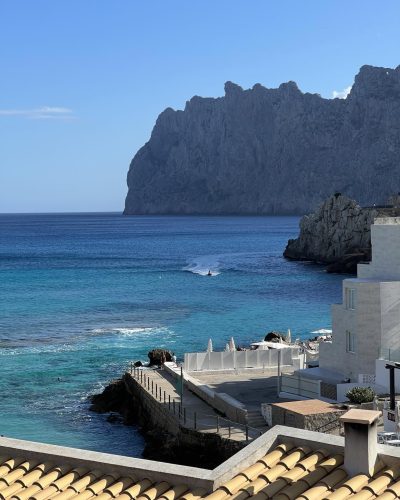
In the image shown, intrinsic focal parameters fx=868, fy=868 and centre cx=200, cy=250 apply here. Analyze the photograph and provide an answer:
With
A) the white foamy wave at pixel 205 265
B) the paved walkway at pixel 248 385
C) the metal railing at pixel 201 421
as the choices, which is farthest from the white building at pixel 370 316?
the white foamy wave at pixel 205 265

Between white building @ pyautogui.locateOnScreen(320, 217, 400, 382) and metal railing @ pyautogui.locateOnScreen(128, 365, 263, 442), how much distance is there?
5690 mm

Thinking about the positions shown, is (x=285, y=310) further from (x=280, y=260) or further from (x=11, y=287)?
(x=280, y=260)

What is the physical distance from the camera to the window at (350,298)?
109 ft

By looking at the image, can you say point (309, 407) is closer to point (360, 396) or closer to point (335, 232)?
point (360, 396)

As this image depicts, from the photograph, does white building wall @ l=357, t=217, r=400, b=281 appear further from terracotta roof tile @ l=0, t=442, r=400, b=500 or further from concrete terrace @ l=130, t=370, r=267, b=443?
terracotta roof tile @ l=0, t=442, r=400, b=500

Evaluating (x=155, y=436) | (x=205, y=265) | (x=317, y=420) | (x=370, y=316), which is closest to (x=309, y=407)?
(x=317, y=420)

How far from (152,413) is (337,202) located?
99.9 meters

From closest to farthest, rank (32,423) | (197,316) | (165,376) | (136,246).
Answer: (32,423) < (165,376) < (197,316) < (136,246)

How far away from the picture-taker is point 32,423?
35875 mm

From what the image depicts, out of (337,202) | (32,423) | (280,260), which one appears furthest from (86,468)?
(280,260)

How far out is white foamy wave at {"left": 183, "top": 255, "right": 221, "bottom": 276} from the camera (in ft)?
396

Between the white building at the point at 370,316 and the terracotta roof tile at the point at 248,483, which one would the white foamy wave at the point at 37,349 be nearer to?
the white building at the point at 370,316

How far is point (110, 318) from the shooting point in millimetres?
69000

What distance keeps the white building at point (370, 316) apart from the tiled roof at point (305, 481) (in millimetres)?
20886
